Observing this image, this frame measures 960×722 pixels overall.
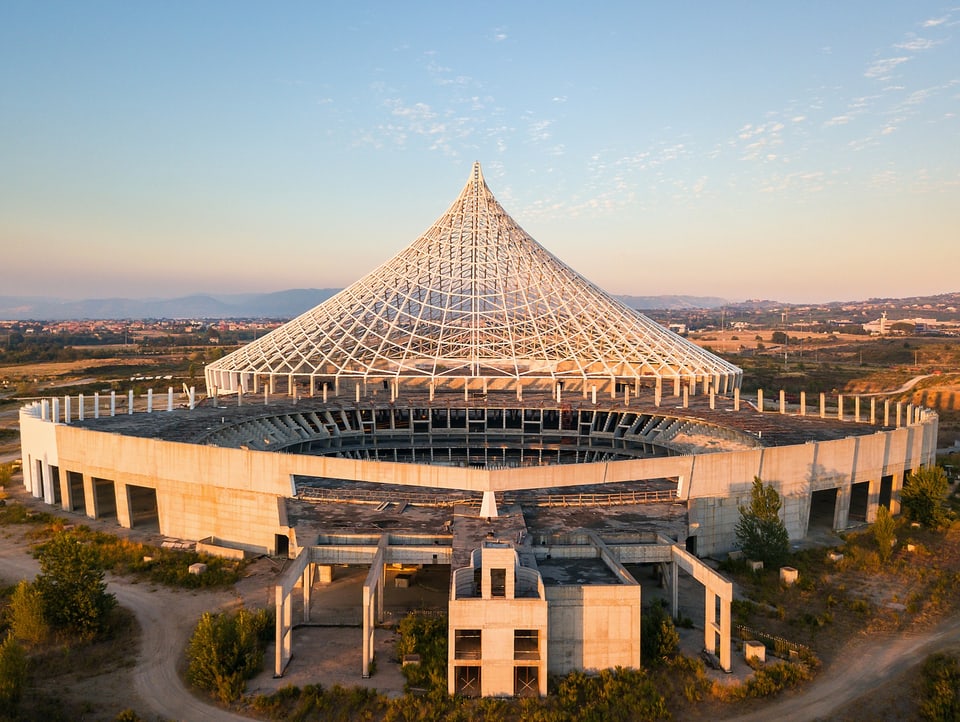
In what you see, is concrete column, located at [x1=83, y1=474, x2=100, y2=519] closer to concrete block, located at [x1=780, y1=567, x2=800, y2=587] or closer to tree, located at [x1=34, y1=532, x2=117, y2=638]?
tree, located at [x1=34, y1=532, x2=117, y2=638]

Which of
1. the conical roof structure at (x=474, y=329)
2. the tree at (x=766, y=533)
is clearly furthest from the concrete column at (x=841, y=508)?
the conical roof structure at (x=474, y=329)

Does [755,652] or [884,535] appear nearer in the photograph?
[755,652]

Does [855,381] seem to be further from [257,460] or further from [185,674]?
[185,674]

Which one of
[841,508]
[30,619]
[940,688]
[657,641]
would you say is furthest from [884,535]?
[30,619]

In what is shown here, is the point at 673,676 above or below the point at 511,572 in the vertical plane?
below

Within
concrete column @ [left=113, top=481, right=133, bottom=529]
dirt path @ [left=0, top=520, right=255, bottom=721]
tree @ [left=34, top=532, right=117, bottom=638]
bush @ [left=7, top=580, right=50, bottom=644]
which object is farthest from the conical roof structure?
bush @ [left=7, top=580, right=50, bottom=644]

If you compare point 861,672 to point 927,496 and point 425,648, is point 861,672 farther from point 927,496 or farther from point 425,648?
point 927,496

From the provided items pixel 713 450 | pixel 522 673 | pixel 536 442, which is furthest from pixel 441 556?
A: pixel 536 442
